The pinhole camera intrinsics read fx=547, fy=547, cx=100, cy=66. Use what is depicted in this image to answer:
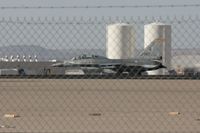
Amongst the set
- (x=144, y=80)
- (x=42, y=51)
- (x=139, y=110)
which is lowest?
(x=144, y=80)

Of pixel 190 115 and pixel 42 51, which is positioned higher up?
pixel 42 51

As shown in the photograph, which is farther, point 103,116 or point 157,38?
point 157,38

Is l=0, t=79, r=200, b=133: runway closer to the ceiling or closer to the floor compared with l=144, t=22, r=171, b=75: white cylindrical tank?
closer to the ceiling

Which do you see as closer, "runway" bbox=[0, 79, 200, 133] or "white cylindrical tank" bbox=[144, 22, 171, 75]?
"runway" bbox=[0, 79, 200, 133]

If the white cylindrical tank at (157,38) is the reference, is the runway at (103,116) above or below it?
above

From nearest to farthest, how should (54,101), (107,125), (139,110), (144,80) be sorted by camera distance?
(107,125) → (139,110) → (54,101) → (144,80)

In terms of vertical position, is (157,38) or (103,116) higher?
→ (103,116)

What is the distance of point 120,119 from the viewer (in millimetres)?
14594

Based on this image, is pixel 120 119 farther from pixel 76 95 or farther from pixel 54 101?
pixel 76 95

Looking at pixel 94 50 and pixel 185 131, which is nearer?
pixel 94 50

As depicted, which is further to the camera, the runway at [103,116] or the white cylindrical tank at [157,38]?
the white cylindrical tank at [157,38]

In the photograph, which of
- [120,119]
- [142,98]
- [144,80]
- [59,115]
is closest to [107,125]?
[120,119]

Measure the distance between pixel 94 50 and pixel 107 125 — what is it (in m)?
4.02


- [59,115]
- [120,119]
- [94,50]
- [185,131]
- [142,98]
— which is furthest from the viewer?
[142,98]
